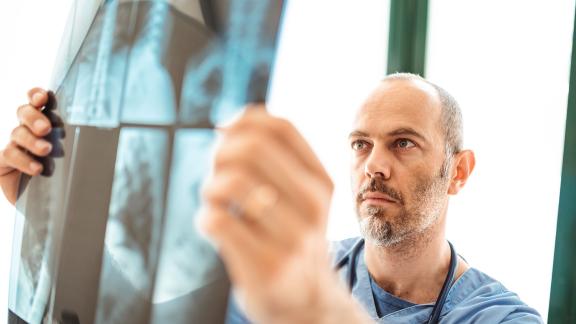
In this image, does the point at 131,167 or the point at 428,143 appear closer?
the point at 131,167

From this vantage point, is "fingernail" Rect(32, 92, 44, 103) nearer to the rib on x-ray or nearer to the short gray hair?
the rib on x-ray

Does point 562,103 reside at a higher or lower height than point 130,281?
higher

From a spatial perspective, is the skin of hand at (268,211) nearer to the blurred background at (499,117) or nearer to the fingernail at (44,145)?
the fingernail at (44,145)

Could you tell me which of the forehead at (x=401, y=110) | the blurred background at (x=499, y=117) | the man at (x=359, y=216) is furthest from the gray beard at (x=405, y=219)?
the blurred background at (x=499, y=117)

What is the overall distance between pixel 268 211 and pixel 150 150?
0.09 meters

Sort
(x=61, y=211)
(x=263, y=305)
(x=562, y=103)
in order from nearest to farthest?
(x=263, y=305) → (x=61, y=211) → (x=562, y=103)

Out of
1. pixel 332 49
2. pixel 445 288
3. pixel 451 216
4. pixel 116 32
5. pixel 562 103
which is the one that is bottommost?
pixel 445 288

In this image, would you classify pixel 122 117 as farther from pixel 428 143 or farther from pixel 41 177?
pixel 428 143

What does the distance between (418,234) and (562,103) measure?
541 mm

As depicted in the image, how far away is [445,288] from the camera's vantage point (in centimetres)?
90

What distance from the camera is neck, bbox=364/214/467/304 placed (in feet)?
3.16

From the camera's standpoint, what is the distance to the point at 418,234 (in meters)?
0.98

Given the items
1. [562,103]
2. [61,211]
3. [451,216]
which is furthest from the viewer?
[451,216]

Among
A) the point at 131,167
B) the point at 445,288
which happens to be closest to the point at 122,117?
the point at 131,167
